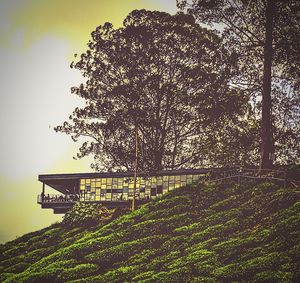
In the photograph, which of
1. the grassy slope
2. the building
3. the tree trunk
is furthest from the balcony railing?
the tree trunk

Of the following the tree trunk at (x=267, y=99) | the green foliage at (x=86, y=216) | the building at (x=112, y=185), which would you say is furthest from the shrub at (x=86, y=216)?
the tree trunk at (x=267, y=99)

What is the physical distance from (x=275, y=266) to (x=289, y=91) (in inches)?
742

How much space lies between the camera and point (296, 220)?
1037 inches

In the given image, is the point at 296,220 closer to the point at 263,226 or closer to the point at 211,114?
the point at 263,226

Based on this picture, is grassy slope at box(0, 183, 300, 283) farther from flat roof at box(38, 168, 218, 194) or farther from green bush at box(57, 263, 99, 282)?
flat roof at box(38, 168, 218, 194)

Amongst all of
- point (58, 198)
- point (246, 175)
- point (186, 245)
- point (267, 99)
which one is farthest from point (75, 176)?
point (186, 245)

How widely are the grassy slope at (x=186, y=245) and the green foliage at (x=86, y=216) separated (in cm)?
113

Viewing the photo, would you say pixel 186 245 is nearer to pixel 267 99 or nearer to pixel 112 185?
pixel 267 99

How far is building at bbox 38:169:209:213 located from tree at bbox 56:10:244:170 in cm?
133

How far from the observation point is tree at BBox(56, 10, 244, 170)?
45.2 metres

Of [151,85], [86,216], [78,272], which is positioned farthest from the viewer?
[151,85]

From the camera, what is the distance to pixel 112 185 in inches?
1822

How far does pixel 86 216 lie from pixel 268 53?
1553 cm

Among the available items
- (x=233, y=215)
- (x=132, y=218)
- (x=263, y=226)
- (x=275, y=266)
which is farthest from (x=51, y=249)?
(x=275, y=266)
